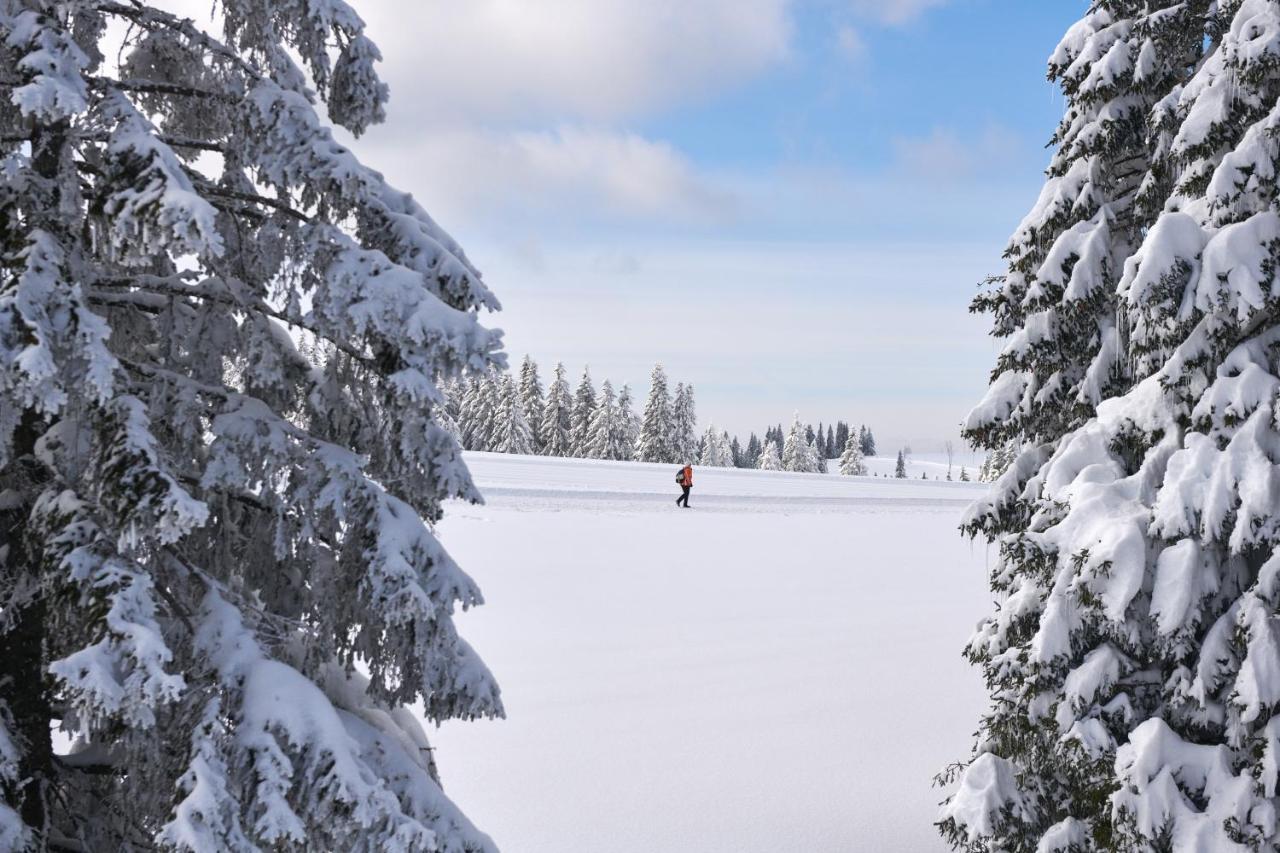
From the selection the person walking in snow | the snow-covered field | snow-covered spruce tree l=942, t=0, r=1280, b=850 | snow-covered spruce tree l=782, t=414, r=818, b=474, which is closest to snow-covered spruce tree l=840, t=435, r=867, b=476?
snow-covered spruce tree l=782, t=414, r=818, b=474

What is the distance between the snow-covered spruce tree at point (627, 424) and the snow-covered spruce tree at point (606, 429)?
0.78m

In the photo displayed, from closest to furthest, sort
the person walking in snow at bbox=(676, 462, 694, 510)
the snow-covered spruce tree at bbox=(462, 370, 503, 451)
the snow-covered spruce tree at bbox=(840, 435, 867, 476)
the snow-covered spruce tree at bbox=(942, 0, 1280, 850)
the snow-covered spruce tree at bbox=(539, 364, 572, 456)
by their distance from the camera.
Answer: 1. the snow-covered spruce tree at bbox=(942, 0, 1280, 850)
2. the person walking in snow at bbox=(676, 462, 694, 510)
3. the snow-covered spruce tree at bbox=(462, 370, 503, 451)
4. the snow-covered spruce tree at bbox=(539, 364, 572, 456)
5. the snow-covered spruce tree at bbox=(840, 435, 867, 476)

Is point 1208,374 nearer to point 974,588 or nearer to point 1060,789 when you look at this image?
point 1060,789

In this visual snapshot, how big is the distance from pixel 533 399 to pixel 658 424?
1032 centimetres

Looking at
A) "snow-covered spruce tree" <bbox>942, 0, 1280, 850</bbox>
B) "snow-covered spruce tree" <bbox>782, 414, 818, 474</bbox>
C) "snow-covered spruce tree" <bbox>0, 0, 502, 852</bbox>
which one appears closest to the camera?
"snow-covered spruce tree" <bbox>0, 0, 502, 852</bbox>

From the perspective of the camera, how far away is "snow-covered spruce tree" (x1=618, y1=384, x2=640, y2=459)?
242ft

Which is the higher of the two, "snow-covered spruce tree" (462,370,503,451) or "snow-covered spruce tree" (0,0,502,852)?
"snow-covered spruce tree" (462,370,503,451)

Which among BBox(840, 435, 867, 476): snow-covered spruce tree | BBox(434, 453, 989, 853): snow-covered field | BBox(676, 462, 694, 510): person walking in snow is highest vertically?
BBox(840, 435, 867, 476): snow-covered spruce tree

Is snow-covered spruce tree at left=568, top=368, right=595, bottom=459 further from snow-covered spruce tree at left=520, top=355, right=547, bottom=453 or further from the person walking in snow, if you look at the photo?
the person walking in snow

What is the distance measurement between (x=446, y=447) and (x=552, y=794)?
6.37m

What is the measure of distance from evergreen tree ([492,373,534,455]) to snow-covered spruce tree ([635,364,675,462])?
934 centimetres

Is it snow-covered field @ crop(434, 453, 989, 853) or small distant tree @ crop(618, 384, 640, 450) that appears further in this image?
small distant tree @ crop(618, 384, 640, 450)

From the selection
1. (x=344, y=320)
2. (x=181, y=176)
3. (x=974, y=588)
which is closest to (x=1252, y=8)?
(x=344, y=320)

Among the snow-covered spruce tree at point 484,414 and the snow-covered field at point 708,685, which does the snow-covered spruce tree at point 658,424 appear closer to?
the snow-covered spruce tree at point 484,414
